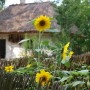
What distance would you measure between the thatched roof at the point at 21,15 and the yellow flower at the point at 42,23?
16.6m

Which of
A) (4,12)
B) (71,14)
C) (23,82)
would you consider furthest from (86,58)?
(4,12)

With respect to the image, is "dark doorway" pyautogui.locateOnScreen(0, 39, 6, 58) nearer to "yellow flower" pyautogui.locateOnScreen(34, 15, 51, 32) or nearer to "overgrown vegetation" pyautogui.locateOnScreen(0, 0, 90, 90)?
"overgrown vegetation" pyautogui.locateOnScreen(0, 0, 90, 90)

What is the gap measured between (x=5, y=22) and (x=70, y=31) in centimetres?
526

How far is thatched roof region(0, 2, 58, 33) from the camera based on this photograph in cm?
2067

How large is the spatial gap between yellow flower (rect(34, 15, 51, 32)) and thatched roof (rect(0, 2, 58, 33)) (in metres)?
16.6

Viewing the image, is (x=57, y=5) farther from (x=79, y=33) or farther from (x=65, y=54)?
(x=65, y=54)

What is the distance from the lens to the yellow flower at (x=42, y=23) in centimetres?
308

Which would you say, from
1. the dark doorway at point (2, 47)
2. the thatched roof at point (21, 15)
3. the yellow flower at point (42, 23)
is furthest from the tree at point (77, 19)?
the yellow flower at point (42, 23)

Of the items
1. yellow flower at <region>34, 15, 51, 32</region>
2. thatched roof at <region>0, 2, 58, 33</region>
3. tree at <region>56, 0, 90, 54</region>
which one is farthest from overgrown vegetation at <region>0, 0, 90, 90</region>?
thatched roof at <region>0, 2, 58, 33</region>

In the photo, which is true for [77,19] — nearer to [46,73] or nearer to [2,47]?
[2,47]

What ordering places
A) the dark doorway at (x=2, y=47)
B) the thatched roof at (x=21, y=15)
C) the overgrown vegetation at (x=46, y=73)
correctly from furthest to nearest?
the dark doorway at (x=2, y=47), the thatched roof at (x=21, y=15), the overgrown vegetation at (x=46, y=73)

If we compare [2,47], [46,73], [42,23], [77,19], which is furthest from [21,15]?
[46,73]

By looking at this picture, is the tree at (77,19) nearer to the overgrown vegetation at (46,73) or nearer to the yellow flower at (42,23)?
the overgrown vegetation at (46,73)

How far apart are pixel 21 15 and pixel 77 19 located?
5.69 m
